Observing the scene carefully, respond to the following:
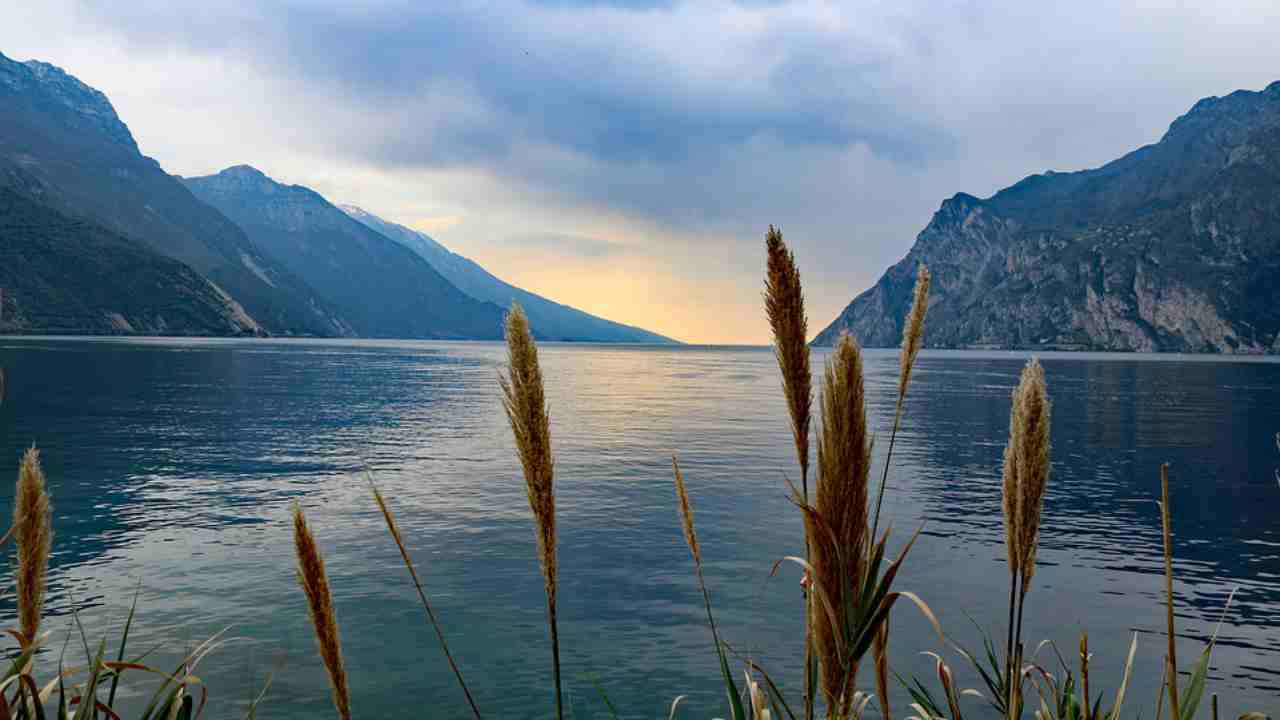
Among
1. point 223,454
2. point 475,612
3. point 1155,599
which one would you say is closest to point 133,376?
point 223,454

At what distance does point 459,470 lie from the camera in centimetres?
3553

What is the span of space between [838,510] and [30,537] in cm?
316

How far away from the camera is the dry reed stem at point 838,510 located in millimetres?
2383

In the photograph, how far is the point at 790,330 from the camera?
2611mm

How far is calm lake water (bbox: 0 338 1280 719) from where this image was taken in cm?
1469

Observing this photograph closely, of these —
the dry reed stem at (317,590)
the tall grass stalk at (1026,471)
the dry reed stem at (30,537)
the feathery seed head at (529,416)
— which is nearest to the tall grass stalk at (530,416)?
the feathery seed head at (529,416)

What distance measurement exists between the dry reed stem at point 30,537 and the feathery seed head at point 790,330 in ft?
9.49

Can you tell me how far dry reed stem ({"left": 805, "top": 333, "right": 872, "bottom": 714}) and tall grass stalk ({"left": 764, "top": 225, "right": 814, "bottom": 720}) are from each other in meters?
0.11

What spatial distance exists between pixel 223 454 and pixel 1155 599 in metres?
38.2

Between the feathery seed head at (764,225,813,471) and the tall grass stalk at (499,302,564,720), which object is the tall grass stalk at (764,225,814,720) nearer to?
the feathery seed head at (764,225,813,471)

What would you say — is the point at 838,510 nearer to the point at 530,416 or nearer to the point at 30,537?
the point at 530,416

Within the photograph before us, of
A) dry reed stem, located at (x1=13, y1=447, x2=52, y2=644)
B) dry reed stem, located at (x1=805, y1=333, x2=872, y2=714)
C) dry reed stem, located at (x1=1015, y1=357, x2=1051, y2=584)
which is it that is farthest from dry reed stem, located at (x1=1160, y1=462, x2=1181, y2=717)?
dry reed stem, located at (x1=13, y1=447, x2=52, y2=644)

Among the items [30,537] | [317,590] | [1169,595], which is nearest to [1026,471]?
[1169,595]

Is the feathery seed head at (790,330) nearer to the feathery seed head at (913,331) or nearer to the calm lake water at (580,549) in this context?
the feathery seed head at (913,331)
